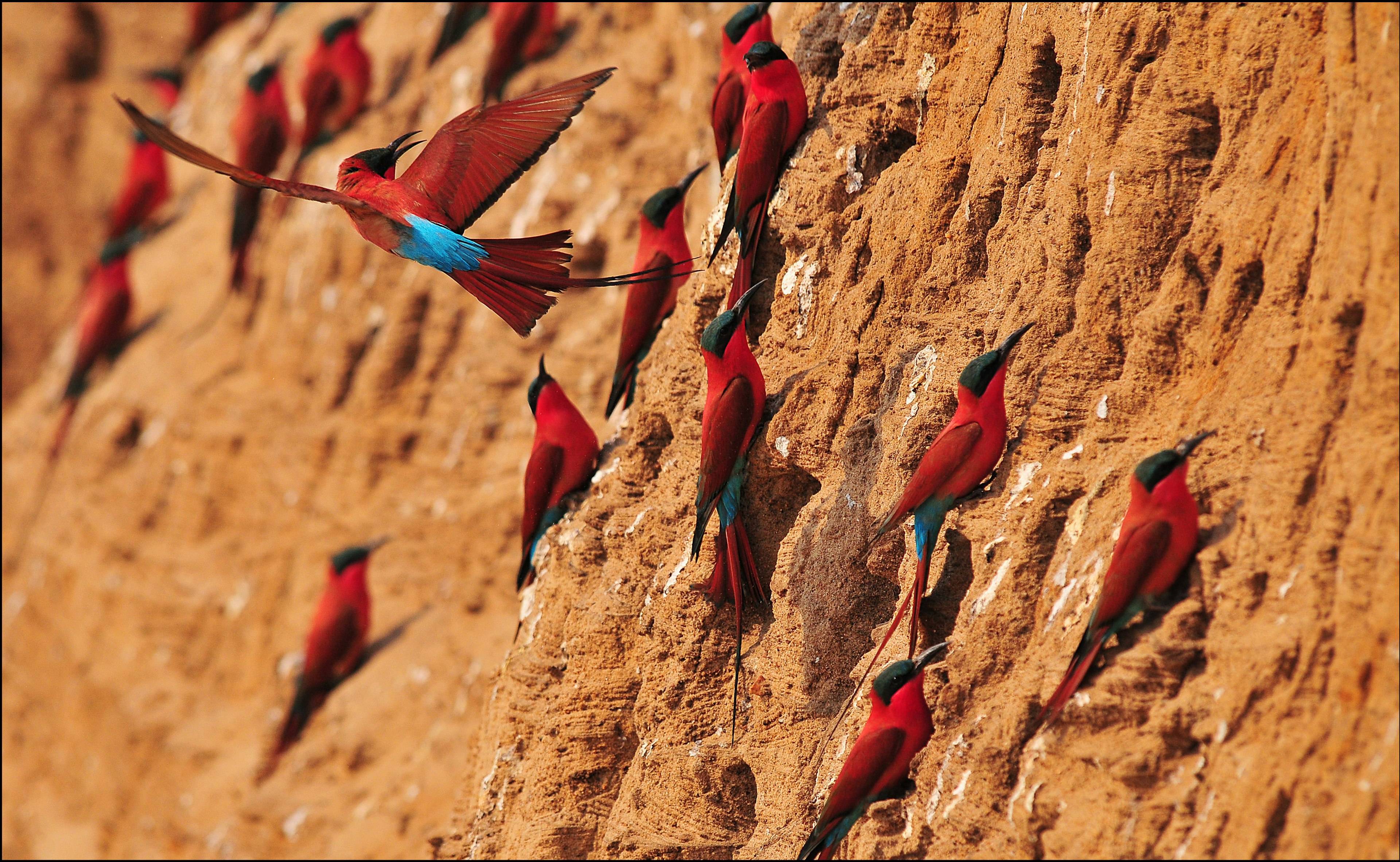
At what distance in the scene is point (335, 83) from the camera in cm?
955

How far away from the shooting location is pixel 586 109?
768 centimetres

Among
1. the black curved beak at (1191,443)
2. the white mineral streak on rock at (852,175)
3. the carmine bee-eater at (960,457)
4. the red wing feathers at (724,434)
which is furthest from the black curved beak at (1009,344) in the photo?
A: the white mineral streak on rock at (852,175)

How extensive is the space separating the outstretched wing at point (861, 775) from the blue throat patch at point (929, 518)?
0.49m

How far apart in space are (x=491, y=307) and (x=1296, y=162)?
1.93 metres

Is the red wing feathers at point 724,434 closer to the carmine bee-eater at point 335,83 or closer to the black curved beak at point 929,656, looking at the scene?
the black curved beak at point 929,656

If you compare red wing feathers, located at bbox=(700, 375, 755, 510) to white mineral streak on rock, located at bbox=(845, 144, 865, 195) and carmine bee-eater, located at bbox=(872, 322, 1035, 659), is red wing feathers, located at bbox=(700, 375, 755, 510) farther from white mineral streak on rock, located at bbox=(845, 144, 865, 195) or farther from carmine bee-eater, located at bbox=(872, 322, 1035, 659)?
white mineral streak on rock, located at bbox=(845, 144, 865, 195)

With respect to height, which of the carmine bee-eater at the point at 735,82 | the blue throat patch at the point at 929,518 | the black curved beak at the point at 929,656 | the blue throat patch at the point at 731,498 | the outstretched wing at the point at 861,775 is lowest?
the outstretched wing at the point at 861,775

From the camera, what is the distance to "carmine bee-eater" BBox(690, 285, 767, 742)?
405cm

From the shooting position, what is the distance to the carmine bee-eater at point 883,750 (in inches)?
128

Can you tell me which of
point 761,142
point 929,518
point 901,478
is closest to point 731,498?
point 901,478

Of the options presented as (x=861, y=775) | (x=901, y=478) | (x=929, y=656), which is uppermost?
(x=901, y=478)

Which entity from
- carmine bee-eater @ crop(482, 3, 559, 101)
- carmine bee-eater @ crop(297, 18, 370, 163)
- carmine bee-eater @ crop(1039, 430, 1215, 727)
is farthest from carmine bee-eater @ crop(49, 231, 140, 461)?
carmine bee-eater @ crop(1039, 430, 1215, 727)

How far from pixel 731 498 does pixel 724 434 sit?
216mm

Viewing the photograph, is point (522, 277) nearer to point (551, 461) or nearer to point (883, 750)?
point (883, 750)
